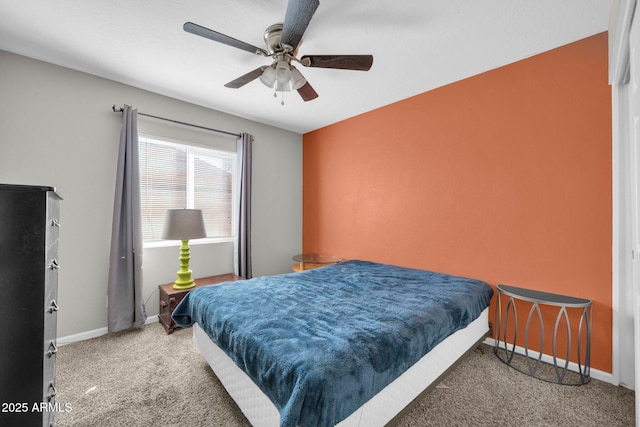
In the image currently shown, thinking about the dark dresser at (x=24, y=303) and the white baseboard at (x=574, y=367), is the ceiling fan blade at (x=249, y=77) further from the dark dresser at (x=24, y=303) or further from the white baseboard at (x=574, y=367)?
the white baseboard at (x=574, y=367)

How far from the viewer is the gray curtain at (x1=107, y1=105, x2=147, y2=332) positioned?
103 inches

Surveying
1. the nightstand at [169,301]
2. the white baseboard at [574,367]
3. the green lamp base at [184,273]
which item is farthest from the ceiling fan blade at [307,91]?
the white baseboard at [574,367]

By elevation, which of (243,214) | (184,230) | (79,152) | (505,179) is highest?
(79,152)

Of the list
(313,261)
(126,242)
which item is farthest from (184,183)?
(313,261)

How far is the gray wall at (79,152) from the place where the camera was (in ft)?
7.41

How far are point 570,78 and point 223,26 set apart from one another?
8.86ft

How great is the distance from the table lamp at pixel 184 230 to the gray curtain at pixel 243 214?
0.72 m

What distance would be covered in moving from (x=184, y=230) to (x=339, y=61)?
213cm

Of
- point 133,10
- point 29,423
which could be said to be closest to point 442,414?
point 29,423

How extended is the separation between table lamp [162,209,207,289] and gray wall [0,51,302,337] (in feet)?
1.42

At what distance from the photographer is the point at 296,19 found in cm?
146

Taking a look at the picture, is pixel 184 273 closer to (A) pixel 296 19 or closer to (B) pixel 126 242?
(B) pixel 126 242

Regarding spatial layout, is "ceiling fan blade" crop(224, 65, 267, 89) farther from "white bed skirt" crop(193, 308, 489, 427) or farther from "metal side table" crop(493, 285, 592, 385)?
"metal side table" crop(493, 285, 592, 385)

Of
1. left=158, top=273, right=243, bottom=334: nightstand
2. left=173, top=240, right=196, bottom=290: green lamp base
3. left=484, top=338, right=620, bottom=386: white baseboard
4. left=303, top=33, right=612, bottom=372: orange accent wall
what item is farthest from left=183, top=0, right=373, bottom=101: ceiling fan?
left=484, top=338, right=620, bottom=386: white baseboard
